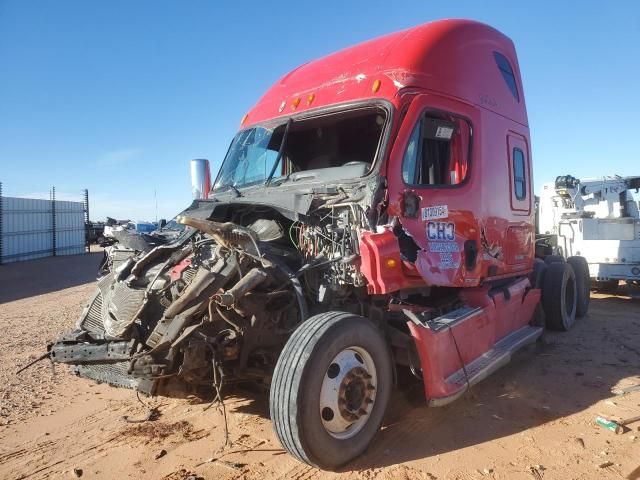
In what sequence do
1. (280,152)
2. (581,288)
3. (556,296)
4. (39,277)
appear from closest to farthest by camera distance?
(280,152) < (556,296) < (581,288) < (39,277)

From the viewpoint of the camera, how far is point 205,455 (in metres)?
3.49

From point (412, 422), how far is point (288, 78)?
12.7ft

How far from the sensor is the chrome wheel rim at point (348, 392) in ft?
10.6

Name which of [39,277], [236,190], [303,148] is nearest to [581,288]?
[303,148]

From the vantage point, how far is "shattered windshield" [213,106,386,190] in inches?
183

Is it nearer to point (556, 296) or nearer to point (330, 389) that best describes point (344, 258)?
point (330, 389)

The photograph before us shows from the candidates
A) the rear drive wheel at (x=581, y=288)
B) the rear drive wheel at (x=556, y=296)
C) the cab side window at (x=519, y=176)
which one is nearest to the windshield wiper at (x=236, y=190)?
the cab side window at (x=519, y=176)

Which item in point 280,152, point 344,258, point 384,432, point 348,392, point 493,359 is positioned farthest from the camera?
Result: point 280,152

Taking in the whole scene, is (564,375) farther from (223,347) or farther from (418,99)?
(223,347)

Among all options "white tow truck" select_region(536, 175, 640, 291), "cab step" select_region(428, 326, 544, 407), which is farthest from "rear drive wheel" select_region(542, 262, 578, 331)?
"white tow truck" select_region(536, 175, 640, 291)

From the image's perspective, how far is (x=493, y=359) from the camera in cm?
452

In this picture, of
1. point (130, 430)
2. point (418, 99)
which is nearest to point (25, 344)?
point (130, 430)

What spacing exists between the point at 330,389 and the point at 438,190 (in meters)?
2.10

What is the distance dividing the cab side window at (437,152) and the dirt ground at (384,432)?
208 centimetres
